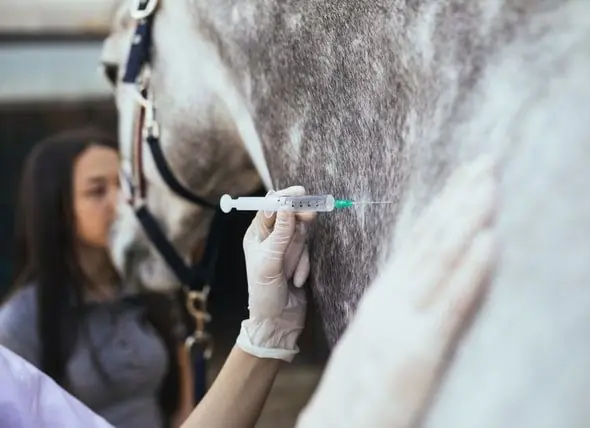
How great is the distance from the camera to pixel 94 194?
5.19 feet

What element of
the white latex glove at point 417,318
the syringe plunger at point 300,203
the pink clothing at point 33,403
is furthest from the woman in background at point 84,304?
the white latex glove at point 417,318

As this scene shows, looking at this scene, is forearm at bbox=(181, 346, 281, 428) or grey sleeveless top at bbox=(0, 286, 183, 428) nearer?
forearm at bbox=(181, 346, 281, 428)

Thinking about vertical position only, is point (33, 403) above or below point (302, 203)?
below

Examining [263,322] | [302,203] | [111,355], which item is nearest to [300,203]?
[302,203]

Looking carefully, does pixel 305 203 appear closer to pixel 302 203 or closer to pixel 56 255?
pixel 302 203

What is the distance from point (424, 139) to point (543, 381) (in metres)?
0.19

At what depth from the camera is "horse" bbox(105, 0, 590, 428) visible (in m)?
0.41

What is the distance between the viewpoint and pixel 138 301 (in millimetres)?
1618

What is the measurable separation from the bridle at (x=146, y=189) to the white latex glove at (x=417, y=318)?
63 centimetres

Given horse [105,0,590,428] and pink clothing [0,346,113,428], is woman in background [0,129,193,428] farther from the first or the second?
horse [105,0,590,428]

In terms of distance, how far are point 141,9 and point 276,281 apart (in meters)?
0.49

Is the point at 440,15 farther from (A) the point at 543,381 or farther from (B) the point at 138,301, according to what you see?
(B) the point at 138,301

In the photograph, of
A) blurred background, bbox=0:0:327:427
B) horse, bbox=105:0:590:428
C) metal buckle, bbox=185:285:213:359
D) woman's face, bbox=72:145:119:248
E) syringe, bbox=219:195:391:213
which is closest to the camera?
horse, bbox=105:0:590:428

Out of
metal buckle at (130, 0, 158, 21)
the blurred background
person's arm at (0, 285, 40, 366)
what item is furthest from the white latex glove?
the blurred background
